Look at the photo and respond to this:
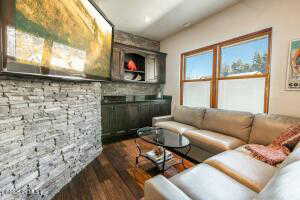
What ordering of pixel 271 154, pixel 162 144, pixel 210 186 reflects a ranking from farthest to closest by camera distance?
pixel 162 144, pixel 271 154, pixel 210 186

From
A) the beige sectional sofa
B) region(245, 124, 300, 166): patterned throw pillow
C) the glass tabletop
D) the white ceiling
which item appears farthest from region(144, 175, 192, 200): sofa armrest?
the white ceiling

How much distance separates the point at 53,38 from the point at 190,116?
2.67m

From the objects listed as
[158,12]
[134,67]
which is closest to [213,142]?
[158,12]

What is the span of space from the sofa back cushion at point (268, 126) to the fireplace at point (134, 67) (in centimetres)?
286

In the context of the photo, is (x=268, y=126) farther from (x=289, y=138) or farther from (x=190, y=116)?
(x=190, y=116)

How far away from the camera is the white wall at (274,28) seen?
79.0 inches

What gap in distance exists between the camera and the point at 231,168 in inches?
52.4

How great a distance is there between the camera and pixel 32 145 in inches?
51.6

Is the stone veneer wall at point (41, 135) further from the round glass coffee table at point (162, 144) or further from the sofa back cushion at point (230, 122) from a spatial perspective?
the sofa back cushion at point (230, 122)

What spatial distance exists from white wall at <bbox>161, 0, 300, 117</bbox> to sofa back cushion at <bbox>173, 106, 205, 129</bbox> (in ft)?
3.77

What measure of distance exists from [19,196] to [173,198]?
134 cm

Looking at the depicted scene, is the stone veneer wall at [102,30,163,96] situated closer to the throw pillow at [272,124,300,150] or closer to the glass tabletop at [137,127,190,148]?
the glass tabletop at [137,127,190,148]

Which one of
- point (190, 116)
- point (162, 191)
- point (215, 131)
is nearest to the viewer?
point (162, 191)

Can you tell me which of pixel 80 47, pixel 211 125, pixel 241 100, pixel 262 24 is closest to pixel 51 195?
pixel 80 47
